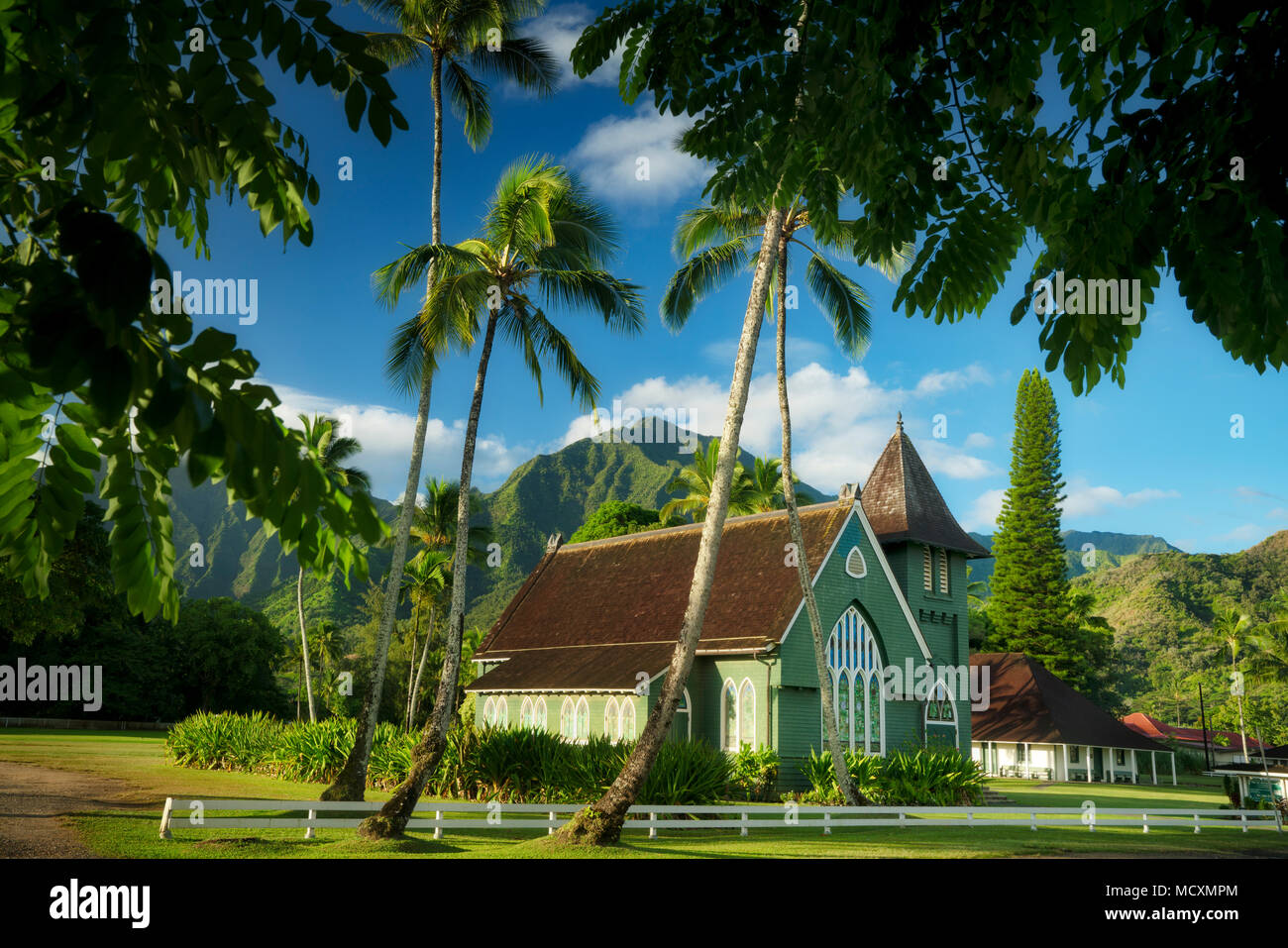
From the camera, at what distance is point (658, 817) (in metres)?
20.7

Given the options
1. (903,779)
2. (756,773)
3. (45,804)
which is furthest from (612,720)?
(45,804)

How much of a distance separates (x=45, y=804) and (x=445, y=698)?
9.44 m

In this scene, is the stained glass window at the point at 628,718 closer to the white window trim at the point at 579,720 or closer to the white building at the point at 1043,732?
the white window trim at the point at 579,720

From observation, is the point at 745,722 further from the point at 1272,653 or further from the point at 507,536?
the point at 507,536

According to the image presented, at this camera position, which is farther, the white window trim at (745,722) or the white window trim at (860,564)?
the white window trim at (860,564)

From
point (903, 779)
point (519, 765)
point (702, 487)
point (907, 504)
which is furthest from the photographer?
point (702, 487)

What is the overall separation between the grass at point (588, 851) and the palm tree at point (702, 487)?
84.3 ft

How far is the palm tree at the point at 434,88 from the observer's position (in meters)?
20.3

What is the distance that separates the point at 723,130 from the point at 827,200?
749mm

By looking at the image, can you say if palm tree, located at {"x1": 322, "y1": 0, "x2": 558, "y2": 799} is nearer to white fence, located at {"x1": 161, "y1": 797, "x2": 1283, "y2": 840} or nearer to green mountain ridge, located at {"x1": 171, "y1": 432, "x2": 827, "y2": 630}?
white fence, located at {"x1": 161, "y1": 797, "x2": 1283, "y2": 840}

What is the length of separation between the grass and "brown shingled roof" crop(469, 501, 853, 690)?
28.1 feet

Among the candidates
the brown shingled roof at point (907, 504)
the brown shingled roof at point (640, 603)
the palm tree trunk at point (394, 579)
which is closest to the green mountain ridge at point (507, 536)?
the brown shingled roof at point (640, 603)

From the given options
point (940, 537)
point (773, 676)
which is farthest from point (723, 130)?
point (940, 537)
